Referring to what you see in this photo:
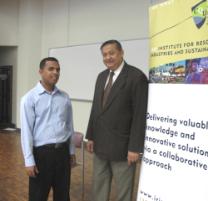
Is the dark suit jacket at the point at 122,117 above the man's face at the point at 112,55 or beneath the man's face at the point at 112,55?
beneath

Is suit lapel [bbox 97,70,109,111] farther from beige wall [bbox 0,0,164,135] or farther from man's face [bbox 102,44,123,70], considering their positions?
beige wall [bbox 0,0,164,135]

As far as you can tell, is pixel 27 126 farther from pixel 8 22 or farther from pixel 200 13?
pixel 8 22

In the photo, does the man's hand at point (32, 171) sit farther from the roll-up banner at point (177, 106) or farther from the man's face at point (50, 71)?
the roll-up banner at point (177, 106)

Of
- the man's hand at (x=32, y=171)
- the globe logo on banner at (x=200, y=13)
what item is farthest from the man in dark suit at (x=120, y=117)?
the globe logo on banner at (x=200, y=13)

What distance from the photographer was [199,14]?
169 centimetres

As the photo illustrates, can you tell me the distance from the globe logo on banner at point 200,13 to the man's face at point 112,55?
698 millimetres

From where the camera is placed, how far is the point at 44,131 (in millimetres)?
2398

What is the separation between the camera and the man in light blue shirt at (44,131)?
236 cm

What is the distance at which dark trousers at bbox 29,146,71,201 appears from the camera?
7.93ft

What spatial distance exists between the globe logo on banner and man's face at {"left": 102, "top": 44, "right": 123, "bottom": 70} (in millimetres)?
698

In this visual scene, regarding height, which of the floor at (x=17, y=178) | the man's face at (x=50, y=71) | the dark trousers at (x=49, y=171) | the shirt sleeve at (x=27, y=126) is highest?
the man's face at (x=50, y=71)

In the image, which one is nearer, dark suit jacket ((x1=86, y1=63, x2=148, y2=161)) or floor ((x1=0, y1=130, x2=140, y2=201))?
dark suit jacket ((x1=86, y1=63, x2=148, y2=161))

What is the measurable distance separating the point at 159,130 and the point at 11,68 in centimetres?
784

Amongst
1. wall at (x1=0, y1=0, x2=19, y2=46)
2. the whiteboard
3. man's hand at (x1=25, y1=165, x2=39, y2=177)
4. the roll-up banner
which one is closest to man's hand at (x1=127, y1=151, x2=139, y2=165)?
the roll-up banner
